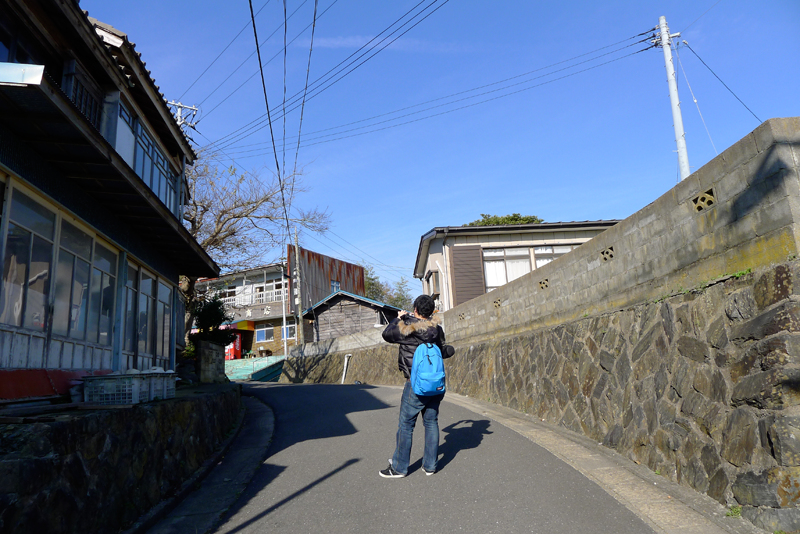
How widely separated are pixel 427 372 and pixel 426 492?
45.3 inches

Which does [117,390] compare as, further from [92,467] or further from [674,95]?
[674,95]

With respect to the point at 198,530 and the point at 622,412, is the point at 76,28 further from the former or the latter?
the point at 622,412

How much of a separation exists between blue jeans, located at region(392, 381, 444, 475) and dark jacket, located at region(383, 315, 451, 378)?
1.01 ft

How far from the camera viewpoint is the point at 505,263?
70.7ft

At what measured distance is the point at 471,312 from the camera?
15.3m

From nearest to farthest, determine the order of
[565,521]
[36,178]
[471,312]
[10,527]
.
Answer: [10,527] → [565,521] → [36,178] → [471,312]

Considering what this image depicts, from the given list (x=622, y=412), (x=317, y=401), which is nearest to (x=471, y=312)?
(x=317, y=401)

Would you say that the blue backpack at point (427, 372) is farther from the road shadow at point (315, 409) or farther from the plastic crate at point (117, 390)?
the plastic crate at point (117, 390)

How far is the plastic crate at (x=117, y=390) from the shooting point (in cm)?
634

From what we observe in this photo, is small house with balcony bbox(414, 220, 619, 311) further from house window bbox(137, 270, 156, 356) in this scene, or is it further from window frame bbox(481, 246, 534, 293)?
house window bbox(137, 270, 156, 356)

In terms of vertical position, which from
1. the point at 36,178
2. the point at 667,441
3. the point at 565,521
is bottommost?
the point at 565,521

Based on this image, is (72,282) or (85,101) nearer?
(72,282)

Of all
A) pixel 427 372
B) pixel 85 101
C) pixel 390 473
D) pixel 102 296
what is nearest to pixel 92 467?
pixel 390 473

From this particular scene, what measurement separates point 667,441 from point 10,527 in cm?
569
